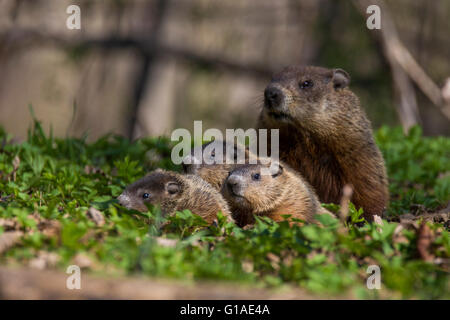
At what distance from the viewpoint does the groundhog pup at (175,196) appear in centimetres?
580

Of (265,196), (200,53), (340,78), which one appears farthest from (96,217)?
(200,53)

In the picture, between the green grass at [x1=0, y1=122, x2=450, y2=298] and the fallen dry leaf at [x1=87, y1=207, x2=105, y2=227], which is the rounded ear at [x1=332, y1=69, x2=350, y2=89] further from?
the fallen dry leaf at [x1=87, y1=207, x2=105, y2=227]

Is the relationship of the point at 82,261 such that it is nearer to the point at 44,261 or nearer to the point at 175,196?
the point at 44,261

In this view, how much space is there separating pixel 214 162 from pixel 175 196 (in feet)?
3.45

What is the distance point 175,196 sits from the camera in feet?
19.5

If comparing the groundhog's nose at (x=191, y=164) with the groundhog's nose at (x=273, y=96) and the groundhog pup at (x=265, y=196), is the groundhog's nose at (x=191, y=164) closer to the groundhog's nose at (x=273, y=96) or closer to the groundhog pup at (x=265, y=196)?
the groundhog pup at (x=265, y=196)

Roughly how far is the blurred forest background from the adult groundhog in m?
8.87

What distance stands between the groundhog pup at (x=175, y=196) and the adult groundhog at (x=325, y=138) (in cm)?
129

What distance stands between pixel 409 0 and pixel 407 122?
7959 mm
